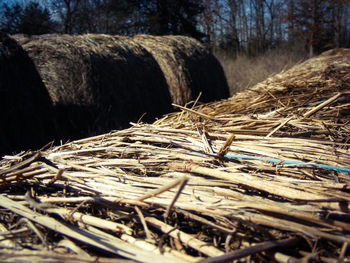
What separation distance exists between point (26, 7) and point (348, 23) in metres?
27.3

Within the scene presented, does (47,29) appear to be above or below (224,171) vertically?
above

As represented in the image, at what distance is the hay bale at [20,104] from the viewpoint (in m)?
4.00

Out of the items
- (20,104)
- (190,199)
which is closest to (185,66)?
(20,104)

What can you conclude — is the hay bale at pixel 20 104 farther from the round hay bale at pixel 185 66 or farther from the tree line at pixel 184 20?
the tree line at pixel 184 20

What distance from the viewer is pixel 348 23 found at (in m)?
26.7

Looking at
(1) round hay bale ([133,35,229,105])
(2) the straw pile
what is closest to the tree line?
(1) round hay bale ([133,35,229,105])

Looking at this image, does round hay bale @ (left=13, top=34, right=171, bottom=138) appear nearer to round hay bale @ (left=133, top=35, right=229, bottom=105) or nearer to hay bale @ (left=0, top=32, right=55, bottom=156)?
hay bale @ (left=0, top=32, right=55, bottom=156)

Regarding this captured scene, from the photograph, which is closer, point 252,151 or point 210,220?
point 210,220

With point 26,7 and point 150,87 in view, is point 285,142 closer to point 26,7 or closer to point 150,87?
point 150,87

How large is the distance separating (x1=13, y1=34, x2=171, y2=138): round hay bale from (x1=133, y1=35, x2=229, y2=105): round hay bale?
5.60 feet

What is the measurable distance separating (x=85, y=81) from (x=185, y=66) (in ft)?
11.4

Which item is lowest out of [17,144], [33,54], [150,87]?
[17,144]

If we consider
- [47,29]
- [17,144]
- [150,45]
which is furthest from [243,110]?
[47,29]

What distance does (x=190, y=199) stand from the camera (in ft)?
4.00
